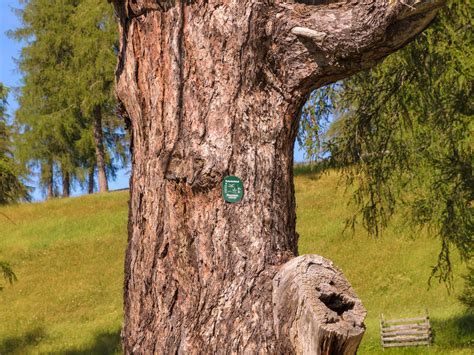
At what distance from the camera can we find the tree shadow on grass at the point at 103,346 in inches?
860

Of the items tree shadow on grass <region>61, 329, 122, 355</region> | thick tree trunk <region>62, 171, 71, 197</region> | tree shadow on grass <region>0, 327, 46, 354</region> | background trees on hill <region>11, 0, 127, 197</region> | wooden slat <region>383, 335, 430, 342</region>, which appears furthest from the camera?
thick tree trunk <region>62, 171, 71, 197</region>

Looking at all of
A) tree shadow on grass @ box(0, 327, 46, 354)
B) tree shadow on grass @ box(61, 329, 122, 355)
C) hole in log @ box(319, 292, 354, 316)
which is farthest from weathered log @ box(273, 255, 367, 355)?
tree shadow on grass @ box(0, 327, 46, 354)

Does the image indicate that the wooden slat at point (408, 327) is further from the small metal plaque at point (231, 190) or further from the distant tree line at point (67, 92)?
the distant tree line at point (67, 92)

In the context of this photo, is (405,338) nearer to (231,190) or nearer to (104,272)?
(104,272)

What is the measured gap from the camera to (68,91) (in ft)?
146

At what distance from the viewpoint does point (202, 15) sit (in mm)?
4184

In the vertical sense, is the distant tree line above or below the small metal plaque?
above

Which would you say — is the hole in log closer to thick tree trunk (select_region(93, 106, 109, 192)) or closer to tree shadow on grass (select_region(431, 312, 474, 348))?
tree shadow on grass (select_region(431, 312, 474, 348))

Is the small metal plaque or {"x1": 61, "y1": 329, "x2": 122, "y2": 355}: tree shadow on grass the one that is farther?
{"x1": 61, "y1": 329, "x2": 122, "y2": 355}: tree shadow on grass

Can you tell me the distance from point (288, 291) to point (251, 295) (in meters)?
0.19

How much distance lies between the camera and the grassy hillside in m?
23.5

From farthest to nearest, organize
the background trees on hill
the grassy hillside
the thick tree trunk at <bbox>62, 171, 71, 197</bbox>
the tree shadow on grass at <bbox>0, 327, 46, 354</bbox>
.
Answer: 1. the thick tree trunk at <bbox>62, 171, 71, 197</bbox>
2. the background trees on hill
3. the tree shadow on grass at <bbox>0, 327, 46, 354</bbox>
4. the grassy hillside

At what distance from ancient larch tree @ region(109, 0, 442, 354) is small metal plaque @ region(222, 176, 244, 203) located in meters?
0.03

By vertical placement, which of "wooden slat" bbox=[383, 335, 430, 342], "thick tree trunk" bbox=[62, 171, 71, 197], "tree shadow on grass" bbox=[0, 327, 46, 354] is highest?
"thick tree trunk" bbox=[62, 171, 71, 197]
